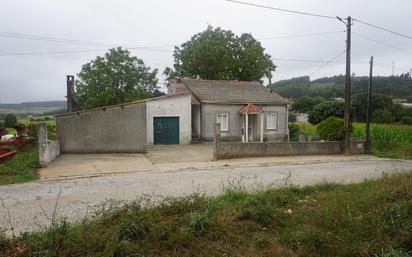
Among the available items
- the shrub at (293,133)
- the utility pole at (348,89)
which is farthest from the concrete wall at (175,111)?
the utility pole at (348,89)

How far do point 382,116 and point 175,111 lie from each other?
3452cm

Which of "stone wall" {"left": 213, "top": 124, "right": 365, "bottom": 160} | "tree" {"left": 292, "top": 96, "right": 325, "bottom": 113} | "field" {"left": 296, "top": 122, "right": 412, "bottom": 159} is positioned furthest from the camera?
"tree" {"left": 292, "top": 96, "right": 325, "bottom": 113}

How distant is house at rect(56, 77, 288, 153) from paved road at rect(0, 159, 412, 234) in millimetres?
5531

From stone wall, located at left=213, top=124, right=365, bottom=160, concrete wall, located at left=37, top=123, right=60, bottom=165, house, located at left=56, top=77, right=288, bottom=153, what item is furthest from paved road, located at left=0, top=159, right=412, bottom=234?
house, located at left=56, top=77, right=288, bottom=153

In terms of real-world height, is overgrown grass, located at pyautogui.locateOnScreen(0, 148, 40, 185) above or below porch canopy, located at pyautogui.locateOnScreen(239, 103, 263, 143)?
below

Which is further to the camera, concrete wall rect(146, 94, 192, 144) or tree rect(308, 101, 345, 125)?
tree rect(308, 101, 345, 125)

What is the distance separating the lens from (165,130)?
75.4 ft

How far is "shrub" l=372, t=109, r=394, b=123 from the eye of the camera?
145 feet

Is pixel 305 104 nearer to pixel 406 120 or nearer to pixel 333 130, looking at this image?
pixel 406 120

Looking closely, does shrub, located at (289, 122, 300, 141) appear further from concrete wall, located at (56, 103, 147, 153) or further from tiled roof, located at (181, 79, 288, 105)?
concrete wall, located at (56, 103, 147, 153)

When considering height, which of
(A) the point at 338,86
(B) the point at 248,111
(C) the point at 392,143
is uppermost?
(A) the point at 338,86

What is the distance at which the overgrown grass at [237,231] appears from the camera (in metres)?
4.32

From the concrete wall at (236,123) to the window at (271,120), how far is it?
1.06ft

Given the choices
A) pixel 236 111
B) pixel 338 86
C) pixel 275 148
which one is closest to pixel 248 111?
pixel 236 111
